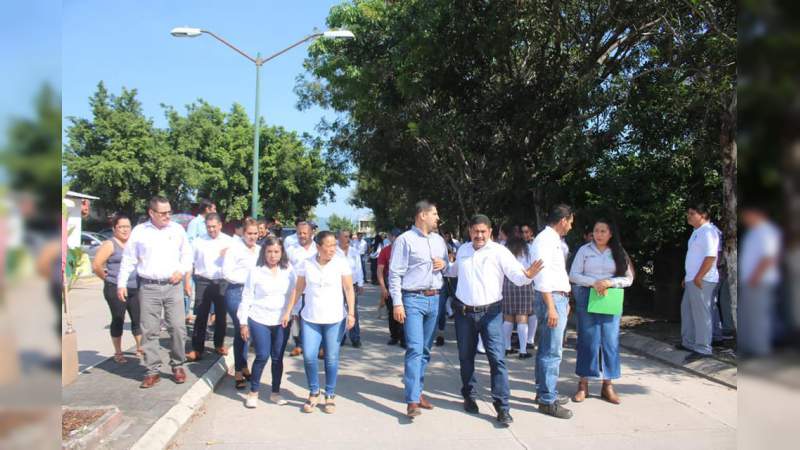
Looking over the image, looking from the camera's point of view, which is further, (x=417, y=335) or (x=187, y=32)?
(x=187, y=32)

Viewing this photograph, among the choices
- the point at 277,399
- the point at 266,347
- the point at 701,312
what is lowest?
the point at 277,399

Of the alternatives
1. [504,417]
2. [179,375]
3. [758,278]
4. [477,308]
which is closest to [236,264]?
[179,375]

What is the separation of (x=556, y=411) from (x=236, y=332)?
11.2ft

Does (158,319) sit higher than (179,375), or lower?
higher

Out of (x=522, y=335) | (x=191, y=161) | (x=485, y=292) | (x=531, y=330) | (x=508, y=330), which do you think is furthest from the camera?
(x=191, y=161)

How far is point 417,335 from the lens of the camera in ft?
18.0

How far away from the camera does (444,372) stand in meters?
7.11

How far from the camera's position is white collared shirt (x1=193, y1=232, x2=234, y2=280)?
734 cm

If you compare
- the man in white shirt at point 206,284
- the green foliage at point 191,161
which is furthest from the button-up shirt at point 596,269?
the green foliage at point 191,161

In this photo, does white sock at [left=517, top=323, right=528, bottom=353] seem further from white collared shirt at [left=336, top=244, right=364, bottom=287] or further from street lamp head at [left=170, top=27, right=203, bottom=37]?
street lamp head at [left=170, top=27, right=203, bottom=37]

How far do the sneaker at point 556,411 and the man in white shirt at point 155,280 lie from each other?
3.63m

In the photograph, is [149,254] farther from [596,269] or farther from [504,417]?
[596,269]

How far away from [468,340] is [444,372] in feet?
5.85

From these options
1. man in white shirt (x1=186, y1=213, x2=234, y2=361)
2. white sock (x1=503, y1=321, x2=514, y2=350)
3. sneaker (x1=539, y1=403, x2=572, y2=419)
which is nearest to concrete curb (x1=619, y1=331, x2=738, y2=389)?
white sock (x1=503, y1=321, x2=514, y2=350)
